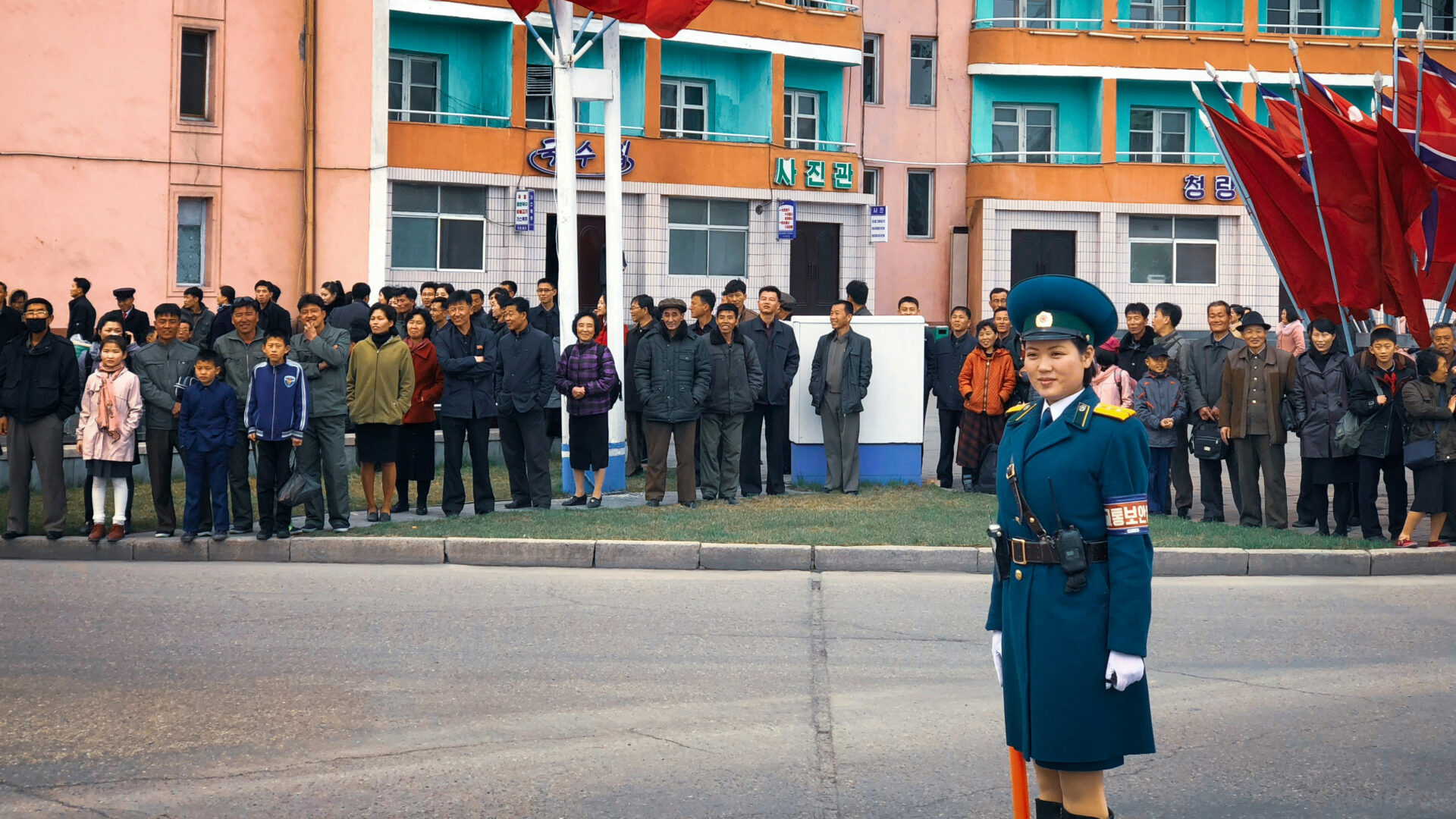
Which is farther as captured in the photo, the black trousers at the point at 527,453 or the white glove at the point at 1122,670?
the black trousers at the point at 527,453

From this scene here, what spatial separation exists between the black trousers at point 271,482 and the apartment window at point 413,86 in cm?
1844

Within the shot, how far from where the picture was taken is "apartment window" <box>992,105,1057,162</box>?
38.5 meters

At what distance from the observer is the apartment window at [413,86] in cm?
3025

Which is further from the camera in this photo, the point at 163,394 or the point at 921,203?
the point at 921,203

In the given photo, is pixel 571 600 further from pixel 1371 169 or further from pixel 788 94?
pixel 788 94

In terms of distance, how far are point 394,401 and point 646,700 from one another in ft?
23.6

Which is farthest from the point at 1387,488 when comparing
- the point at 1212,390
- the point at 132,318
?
the point at 132,318

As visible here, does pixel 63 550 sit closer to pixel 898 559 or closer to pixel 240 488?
pixel 240 488

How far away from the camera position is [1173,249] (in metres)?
37.7

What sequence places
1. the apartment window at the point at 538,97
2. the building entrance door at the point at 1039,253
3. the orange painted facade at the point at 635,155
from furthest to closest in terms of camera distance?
the building entrance door at the point at 1039,253 → the apartment window at the point at 538,97 → the orange painted facade at the point at 635,155

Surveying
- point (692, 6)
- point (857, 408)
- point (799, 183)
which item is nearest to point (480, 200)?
point (799, 183)

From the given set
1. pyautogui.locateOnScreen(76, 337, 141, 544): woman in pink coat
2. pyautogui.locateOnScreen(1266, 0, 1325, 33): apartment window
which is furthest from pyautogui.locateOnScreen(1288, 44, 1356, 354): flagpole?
pyautogui.locateOnScreen(1266, 0, 1325, 33): apartment window

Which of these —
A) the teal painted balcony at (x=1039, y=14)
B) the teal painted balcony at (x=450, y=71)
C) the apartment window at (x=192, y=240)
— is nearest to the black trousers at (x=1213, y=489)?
the teal painted balcony at (x=450, y=71)

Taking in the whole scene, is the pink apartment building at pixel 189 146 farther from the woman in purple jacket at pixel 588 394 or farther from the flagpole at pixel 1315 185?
the flagpole at pixel 1315 185
